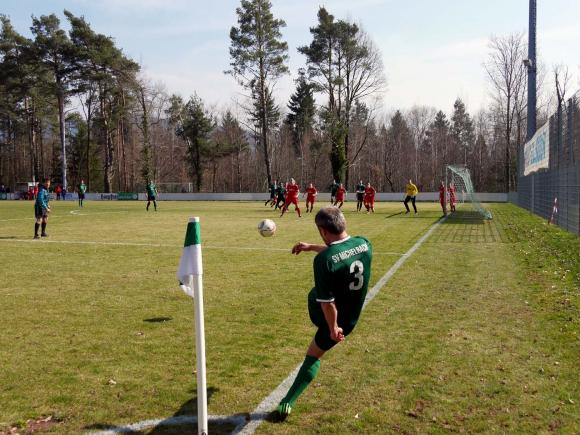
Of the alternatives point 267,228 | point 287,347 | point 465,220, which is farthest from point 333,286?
point 465,220

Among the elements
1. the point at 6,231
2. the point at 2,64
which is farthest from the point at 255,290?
the point at 2,64

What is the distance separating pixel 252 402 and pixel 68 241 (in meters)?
13.5

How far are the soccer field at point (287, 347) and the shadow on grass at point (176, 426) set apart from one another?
29mm

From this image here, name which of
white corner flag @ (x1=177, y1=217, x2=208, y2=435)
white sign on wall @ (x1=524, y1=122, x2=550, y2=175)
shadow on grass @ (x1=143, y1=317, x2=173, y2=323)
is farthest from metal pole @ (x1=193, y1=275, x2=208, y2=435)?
white sign on wall @ (x1=524, y1=122, x2=550, y2=175)

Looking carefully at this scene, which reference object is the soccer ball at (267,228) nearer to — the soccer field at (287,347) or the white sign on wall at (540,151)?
the soccer field at (287,347)

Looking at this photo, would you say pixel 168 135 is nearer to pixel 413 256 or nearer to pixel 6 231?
→ pixel 6 231

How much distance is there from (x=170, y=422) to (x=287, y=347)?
2009mm

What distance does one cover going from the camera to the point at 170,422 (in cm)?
404

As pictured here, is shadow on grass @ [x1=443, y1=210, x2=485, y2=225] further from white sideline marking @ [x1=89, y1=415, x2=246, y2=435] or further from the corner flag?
the corner flag

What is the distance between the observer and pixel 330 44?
59.1 metres

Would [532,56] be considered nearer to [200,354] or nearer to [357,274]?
[357,274]

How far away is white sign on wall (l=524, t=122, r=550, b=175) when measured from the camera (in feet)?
80.9

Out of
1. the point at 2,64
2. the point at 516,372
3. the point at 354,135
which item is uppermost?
the point at 2,64

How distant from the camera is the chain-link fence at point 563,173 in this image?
58.3ft
